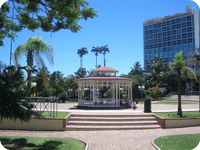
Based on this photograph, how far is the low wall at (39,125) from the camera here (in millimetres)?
12281

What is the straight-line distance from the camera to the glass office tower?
95.1m

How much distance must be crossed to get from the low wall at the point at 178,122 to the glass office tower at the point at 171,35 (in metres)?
86.4

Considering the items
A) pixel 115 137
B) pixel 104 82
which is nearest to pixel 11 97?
pixel 115 137

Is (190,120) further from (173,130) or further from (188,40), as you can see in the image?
(188,40)

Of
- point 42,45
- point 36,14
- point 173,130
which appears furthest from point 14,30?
point 173,130

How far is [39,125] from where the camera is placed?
1231 centimetres

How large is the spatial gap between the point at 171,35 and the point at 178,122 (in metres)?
101

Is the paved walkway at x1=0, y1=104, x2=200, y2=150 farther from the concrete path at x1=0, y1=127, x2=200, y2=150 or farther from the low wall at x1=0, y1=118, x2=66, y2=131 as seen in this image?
the low wall at x1=0, y1=118, x2=66, y2=131

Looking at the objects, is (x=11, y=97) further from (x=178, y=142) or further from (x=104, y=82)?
(x=104, y=82)

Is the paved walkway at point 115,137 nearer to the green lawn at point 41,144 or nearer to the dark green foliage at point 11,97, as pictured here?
the green lawn at point 41,144

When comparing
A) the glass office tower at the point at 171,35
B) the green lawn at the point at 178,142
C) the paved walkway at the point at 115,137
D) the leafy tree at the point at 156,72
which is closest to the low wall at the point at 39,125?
the paved walkway at the point at 115,137

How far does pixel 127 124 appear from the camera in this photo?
1331 centimetres

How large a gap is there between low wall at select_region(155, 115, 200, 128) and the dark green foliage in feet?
30.5

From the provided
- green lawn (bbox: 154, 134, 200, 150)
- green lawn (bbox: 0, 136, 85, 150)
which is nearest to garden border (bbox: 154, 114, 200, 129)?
green lawn (bbox: 154, 134, 200, 150)
